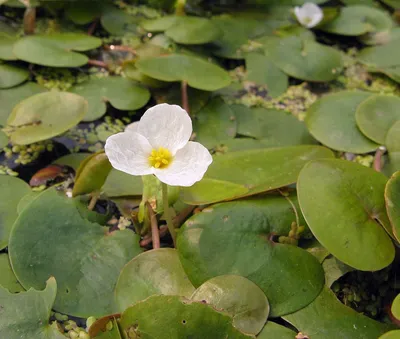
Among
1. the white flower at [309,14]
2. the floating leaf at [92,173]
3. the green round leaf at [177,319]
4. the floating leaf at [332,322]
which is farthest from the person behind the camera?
the white flower at [309,14]

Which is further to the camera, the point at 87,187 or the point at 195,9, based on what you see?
the point at 195,9

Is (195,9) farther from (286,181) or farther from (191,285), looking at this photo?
(191,285)

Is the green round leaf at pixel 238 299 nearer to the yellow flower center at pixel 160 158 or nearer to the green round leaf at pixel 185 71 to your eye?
the yellow flower center at pixel 160 158

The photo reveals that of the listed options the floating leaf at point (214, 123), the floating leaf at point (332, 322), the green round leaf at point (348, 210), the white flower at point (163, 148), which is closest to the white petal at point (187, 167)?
the white flower at point (163, 148)

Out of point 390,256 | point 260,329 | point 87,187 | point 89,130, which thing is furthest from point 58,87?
point 390,256

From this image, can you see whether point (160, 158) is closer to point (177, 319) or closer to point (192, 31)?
point (177, 319)

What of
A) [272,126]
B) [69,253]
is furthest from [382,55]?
[69,253]
